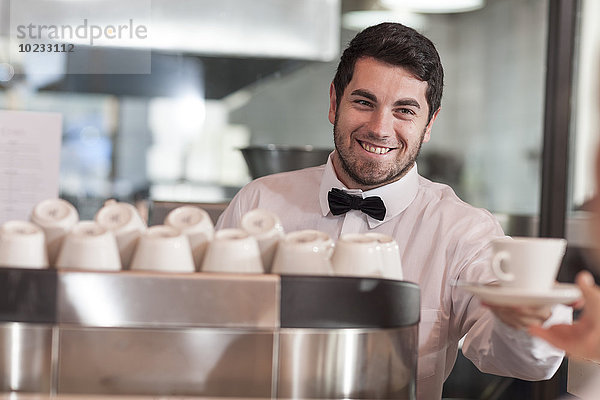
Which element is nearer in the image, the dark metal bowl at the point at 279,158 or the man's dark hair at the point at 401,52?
the man's dark hair at the point at 401,52

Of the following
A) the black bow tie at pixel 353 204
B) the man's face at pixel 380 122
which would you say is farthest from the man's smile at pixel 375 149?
the black bow tie at pixel 353 204

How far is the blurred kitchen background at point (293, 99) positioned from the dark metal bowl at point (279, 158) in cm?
9

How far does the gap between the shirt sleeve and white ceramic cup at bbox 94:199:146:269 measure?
643 millimetres

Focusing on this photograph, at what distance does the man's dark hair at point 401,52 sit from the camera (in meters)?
2.16

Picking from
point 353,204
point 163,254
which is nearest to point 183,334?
point 163,254

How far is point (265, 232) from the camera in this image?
4.12ft

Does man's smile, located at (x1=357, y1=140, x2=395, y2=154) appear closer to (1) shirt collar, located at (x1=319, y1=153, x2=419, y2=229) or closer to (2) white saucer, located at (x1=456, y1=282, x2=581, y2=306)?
(1) shirt collar, located at (x1=319, y1=153, x2=419, y2=229)

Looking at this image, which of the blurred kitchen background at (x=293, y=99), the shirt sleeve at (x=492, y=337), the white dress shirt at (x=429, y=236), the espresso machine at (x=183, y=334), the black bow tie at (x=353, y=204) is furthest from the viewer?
the blurred kitchen background at (x=293, y=99)

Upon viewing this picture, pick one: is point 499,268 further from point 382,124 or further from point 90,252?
point 382,124

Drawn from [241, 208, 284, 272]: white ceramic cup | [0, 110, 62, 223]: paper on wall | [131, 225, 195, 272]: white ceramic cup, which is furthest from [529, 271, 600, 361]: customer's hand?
[0, 110, 62, 223]: paper on wall

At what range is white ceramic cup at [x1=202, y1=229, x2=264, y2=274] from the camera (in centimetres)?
117

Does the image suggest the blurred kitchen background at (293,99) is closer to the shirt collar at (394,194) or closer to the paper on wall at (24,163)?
the paper on wall at (24,163)

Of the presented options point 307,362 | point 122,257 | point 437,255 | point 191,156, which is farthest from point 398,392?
point 191,156

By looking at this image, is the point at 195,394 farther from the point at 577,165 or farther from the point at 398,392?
the point at 577,165
